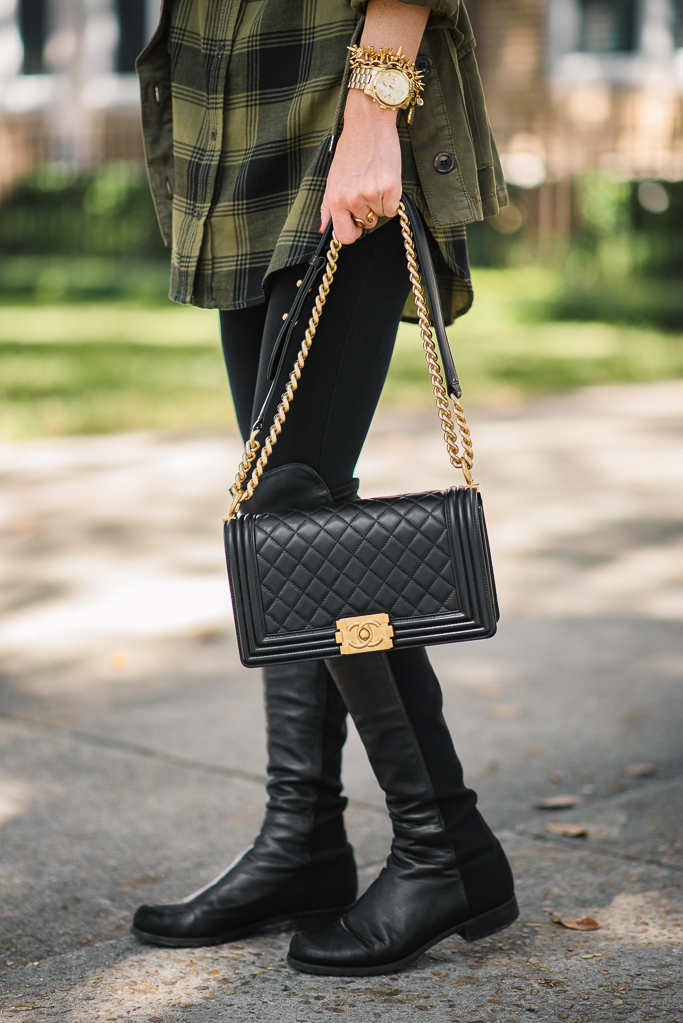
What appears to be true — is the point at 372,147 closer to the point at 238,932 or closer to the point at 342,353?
the point at 342,353

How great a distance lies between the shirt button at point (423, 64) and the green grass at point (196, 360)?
4943 millimetres

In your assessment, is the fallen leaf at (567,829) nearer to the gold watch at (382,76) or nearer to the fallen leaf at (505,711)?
the fallen leaf at (505,711)

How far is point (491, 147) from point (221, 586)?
2.48 m

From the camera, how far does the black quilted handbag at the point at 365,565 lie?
5.74 feet

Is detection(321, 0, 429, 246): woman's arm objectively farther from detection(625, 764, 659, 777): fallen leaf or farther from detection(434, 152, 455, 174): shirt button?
detection(625, 764, 659, 777): fallen leaf

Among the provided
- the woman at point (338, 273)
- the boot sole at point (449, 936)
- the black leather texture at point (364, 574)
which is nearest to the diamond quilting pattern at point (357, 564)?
the black leather texture at point (364, 574)

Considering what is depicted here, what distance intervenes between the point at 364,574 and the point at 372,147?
62 centimetres

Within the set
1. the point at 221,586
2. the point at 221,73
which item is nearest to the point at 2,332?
the point at 221,586

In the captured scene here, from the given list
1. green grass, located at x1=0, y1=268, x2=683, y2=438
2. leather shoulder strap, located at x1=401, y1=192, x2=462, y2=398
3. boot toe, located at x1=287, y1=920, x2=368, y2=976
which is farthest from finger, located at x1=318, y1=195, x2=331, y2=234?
green grass, located at x1=0, y1=268, x2=683, y2=438

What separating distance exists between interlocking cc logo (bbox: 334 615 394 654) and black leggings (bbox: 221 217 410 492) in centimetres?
26

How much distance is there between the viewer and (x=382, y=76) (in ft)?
5.72

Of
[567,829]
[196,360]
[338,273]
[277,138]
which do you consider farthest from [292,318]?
[196,360]

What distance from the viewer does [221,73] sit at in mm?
1947

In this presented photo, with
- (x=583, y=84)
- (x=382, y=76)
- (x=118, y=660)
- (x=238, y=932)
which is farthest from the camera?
(x=583, y=84)
